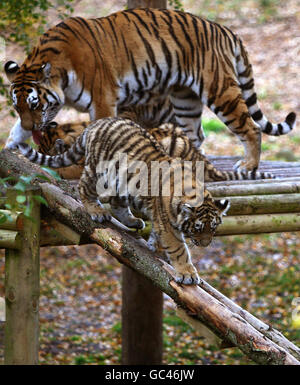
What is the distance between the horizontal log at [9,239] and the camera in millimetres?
3607

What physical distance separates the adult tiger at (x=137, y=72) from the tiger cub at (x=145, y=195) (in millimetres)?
705

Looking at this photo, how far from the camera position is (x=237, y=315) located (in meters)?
2.85

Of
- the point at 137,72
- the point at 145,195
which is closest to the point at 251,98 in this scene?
the point at 137,72

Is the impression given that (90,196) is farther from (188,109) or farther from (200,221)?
(188,109)

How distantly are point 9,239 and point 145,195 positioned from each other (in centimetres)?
88

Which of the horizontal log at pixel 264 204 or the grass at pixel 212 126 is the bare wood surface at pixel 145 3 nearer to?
the horizontal log at pixel 264 204

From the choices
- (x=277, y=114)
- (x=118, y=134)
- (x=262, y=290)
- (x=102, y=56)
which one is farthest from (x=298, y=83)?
(x=118, y=134)

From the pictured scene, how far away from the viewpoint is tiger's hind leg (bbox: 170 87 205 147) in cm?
521

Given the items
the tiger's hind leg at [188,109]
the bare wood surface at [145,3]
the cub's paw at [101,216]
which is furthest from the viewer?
the bare wood surface at [145,3]

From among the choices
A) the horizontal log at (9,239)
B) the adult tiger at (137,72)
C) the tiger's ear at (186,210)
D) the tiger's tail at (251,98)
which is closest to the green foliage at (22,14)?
the adult tiger at (137,72)

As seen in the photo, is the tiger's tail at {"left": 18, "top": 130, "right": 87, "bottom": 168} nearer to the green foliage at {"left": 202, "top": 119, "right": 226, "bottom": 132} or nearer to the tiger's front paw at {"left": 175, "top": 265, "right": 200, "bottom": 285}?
the tiger's front paw at {"left": 175, "top": 265, "right": 200, "bottom": 285}

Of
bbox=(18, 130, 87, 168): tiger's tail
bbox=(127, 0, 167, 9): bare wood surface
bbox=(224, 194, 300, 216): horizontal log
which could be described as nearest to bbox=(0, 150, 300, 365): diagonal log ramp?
Result: bbox=(18, 130, 87, 168): tiger's tail

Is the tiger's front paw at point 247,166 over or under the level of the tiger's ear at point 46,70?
under
